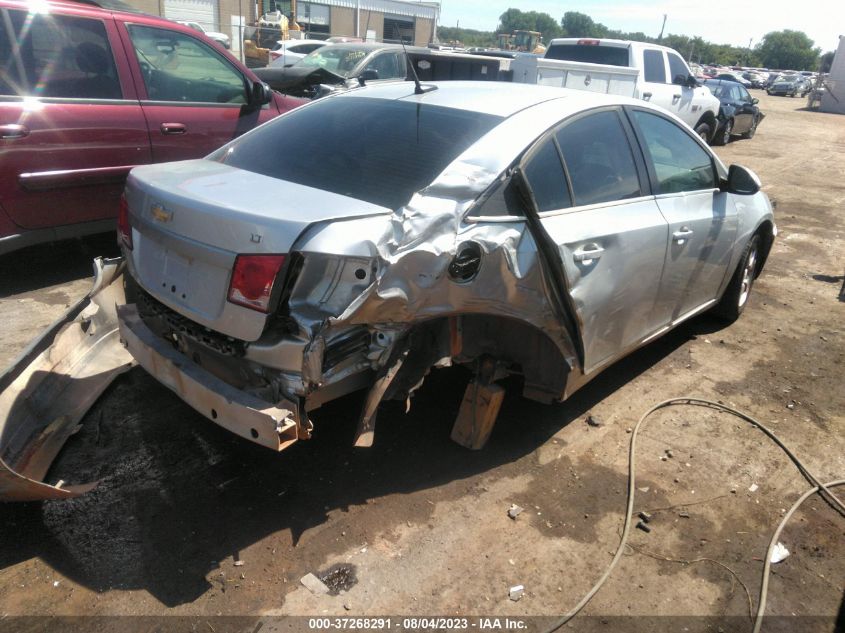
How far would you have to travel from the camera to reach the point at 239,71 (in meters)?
6.03

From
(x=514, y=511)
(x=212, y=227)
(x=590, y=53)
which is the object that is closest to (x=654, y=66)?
(x=590, y=53)

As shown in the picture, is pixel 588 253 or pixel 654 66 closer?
pixel 588 253

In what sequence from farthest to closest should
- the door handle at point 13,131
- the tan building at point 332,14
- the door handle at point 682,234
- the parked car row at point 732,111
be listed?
the tan building at point 332,14, the parked car row at point 732,111, the door handle at point 13,131, the door handle at point 682,234

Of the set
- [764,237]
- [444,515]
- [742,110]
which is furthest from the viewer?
[742,110]

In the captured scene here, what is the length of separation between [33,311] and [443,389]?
307 cm

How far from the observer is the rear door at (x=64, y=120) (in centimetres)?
459

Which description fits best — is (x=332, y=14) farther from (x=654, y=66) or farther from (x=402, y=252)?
(x=402, y=252)

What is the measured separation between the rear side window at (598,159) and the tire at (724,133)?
15.2m

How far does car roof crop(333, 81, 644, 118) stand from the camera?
3.32 metres

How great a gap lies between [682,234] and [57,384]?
356 cm

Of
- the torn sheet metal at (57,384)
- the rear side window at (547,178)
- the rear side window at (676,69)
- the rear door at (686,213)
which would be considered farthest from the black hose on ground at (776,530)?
the rear side window at (676,69)

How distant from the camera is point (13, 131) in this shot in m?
4.52

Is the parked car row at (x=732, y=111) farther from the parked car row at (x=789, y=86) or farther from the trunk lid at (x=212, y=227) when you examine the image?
the parked car row at (x=789, y=86)

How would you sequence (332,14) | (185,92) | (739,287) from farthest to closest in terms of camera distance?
(332,14), (185,92), (739,287)
